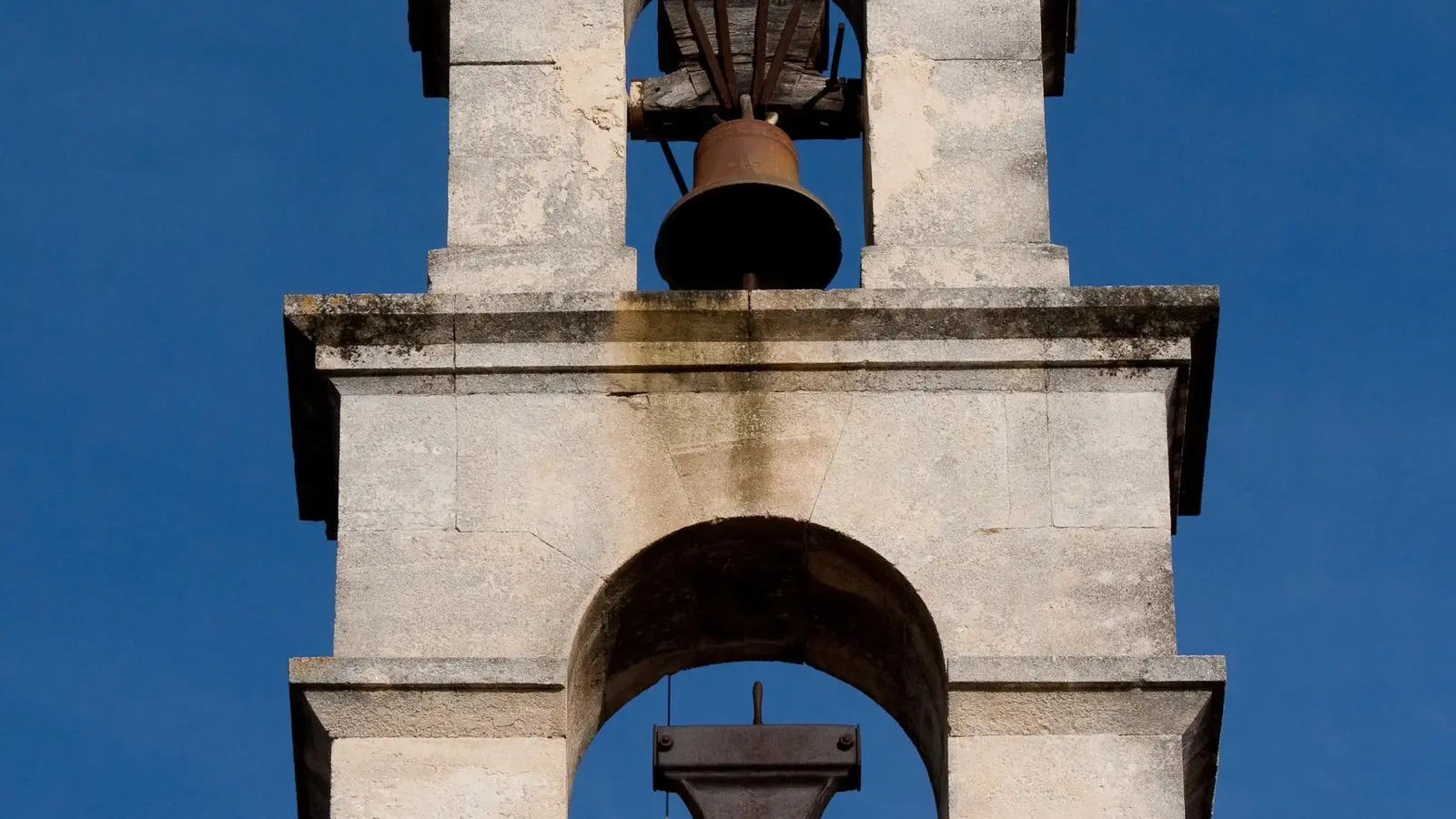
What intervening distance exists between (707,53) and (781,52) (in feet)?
0.91

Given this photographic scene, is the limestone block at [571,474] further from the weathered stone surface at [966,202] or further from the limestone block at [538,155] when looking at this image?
the weathered stone surface at [966,202]

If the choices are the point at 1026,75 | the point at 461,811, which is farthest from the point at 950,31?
the point at 461,811

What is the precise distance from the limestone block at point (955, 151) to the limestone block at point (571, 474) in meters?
1.26

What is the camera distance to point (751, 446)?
14477 millimetres

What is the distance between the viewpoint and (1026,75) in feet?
51.1

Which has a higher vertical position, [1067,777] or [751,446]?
[751,446]

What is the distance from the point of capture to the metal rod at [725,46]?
1617 cm

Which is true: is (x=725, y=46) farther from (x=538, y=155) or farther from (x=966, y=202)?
(x=966, y=202)

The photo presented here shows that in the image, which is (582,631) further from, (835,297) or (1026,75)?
(1026,75)

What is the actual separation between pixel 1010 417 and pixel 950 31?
1.84m

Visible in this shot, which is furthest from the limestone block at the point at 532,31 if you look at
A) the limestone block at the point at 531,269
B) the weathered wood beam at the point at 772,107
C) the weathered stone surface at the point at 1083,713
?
the weathered stone surface at the point at 1083,713

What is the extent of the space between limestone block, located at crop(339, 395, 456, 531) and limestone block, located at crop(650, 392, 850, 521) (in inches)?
28.9

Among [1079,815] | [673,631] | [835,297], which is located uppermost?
[835,297]

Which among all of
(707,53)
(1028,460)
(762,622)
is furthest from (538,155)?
(1028,460)
